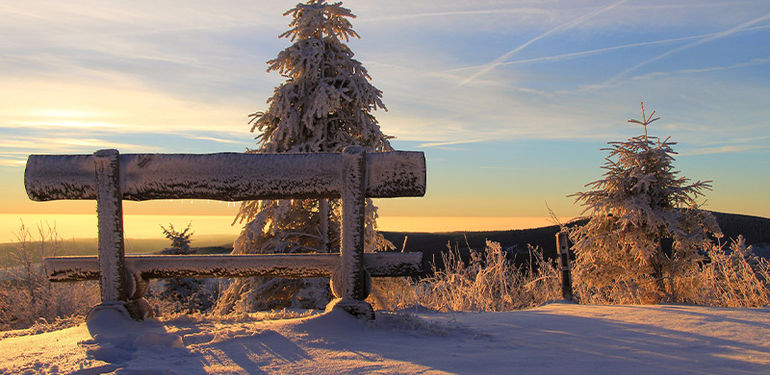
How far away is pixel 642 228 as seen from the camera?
27.3 ft

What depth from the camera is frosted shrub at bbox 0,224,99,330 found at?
9484 millimetres

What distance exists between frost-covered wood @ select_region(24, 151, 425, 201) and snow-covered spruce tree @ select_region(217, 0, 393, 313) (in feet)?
15.2

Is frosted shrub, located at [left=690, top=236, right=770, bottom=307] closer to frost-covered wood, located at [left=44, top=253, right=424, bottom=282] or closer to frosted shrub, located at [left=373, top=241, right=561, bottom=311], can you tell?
frosted shrub, located at [left=373, top=241, right=561, bottom=311]

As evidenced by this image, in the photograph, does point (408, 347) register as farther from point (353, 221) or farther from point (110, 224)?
point (110, 224)

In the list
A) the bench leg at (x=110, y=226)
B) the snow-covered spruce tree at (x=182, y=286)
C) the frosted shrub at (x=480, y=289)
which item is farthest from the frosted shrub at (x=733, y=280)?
the snow-covered spruce tree at (x=182, y=286)

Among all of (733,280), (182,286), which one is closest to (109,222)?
(733,280)

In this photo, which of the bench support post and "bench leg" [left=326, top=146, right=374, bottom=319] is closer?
"bench leg" [left=326, top=146, right=374, bottom=319]

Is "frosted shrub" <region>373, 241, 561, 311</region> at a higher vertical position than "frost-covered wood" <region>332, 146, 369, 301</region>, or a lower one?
lower

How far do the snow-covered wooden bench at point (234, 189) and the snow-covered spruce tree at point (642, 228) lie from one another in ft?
17.0

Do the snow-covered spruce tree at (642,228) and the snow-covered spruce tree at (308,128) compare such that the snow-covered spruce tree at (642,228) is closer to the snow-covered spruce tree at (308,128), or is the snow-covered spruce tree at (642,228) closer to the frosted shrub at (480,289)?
the frosted shrub at (480,289)

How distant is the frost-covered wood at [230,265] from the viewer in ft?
15.6

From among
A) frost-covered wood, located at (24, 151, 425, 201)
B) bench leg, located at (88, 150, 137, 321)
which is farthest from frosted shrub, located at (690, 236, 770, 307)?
bench leg, located at (88, 150, 137, 321)

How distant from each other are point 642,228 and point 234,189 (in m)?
6.84

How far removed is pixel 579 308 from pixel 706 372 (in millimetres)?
2889
